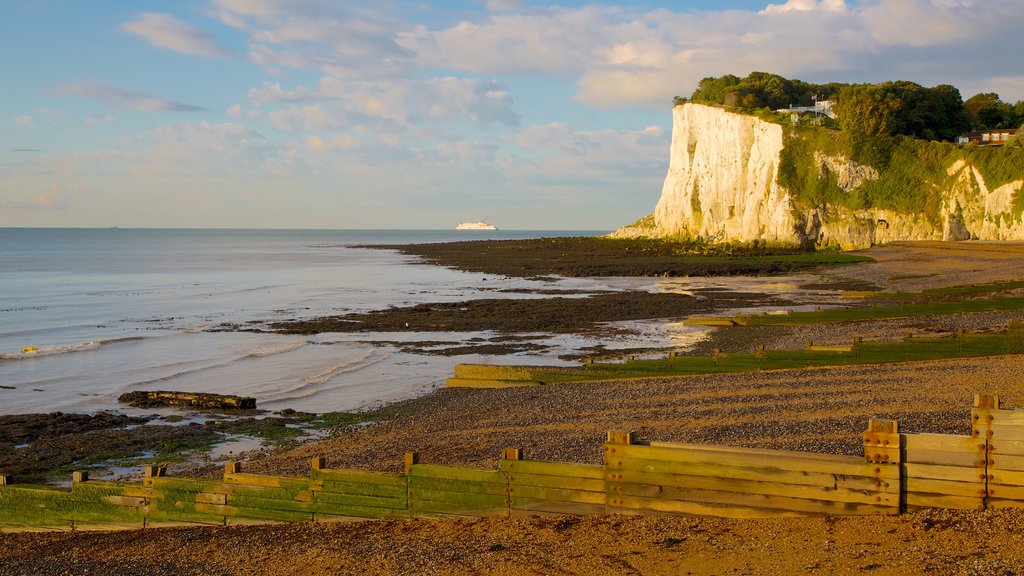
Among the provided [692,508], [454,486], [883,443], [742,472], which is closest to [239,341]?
[454,486]

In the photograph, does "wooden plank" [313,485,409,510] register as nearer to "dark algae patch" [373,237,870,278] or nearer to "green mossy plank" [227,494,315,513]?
"green mossy plank" [227,494,315,513]

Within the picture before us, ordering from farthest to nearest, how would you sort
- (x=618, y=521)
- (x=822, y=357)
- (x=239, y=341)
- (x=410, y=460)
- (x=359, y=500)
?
(x=239, y=341) → (x=822, y=357) → (x=359, y=500) → (x=410, y=460) → (x=618, y=521)

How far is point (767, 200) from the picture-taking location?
86812 mm

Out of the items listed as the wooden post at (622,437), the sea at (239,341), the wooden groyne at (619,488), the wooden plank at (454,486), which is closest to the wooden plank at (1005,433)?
the wooden groyne at (619,488)

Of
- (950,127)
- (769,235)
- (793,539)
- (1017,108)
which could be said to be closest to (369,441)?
(793,539)

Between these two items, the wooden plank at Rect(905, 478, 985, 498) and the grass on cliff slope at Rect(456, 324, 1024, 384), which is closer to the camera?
the wooden plank at Rect(905, 478, 985, 498)

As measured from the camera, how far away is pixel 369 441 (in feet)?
50.7

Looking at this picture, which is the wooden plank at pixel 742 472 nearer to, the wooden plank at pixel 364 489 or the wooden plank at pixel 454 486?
the wooden plank at pixel 454 486

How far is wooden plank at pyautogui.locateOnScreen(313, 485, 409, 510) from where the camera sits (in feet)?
31.6

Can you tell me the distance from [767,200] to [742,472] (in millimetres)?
82584

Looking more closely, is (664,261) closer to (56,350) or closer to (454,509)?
(56,350)

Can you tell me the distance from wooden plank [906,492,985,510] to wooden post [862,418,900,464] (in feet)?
1.31

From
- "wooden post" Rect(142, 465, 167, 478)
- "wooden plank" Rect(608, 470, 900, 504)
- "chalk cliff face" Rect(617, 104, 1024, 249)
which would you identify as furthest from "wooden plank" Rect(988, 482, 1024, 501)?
"chalk cliff face" Rect(617, 104, 1024, 249)

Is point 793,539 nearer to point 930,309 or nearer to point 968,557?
point 968,557
